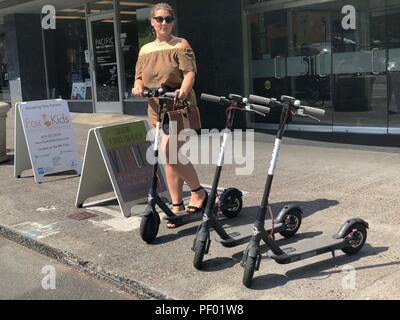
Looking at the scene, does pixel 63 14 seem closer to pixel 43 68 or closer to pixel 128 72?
pixel 43 68

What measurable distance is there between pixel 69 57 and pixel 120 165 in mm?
10920

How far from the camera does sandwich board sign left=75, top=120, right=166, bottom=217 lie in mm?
5812

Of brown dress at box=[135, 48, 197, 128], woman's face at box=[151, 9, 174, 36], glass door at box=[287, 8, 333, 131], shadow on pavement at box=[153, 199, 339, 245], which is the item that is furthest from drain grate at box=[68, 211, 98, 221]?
glass door at box=[287, 8, 333, 131]

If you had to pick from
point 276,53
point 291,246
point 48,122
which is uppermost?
point 276,53

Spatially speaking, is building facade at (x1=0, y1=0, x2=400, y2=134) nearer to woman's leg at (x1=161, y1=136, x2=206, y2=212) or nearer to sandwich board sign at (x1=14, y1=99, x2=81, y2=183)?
sandwich board sign at (x1=14, y1=99, x2=81, y2=183)

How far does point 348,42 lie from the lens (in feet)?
31.0

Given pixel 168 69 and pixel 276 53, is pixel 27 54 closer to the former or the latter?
pixel 276 53

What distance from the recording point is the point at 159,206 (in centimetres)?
507

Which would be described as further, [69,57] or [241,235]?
[69,57]

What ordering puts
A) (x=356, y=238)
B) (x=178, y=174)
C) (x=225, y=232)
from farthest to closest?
1. (x=178, y=174)
2. (x=225, y=232)
3. (x=356, y=238)

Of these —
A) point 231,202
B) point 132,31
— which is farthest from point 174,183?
point 132,31

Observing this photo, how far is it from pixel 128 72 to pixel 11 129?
3.30 meters

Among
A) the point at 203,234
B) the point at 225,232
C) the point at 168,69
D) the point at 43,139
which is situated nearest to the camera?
the point at 203,234

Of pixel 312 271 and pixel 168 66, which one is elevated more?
pixel 168 66
